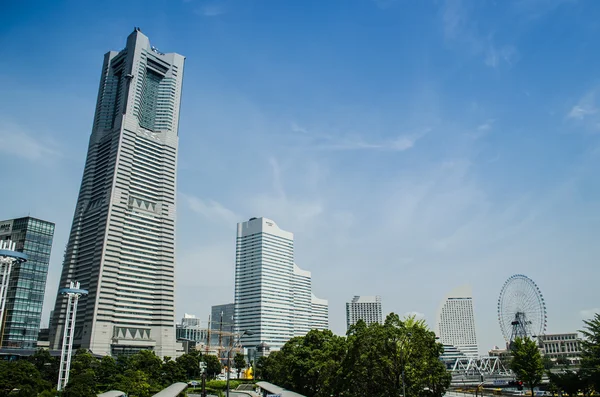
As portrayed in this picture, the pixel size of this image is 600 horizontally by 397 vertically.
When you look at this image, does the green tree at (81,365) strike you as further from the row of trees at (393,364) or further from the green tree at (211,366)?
the row of trees at (393,364)

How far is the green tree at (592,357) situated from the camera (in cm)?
5996

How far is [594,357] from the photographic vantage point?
201 feet

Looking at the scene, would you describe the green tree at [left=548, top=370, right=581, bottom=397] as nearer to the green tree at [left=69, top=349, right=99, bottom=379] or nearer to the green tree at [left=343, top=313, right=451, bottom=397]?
the green tree at [left=343, top=313, right=451, bottom=397]

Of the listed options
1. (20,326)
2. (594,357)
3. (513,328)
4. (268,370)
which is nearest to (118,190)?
(20,326)

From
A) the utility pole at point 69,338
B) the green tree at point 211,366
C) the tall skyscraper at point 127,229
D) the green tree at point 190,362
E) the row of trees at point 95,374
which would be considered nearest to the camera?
the row of trees at point 95,374

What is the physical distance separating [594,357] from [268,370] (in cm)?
7978

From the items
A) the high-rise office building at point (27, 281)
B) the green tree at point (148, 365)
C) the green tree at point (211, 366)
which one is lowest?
the green tree at point (211, 366)

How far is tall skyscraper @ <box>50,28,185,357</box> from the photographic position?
6314 inches

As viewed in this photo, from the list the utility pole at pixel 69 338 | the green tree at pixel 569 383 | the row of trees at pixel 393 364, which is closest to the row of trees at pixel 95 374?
the utility pole at pixel 69 338

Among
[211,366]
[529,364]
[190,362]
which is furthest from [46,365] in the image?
[529,364]

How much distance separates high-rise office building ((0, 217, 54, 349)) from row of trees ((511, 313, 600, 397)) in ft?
507

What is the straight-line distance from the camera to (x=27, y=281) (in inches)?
6196

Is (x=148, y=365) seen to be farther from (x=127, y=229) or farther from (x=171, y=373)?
(x=127, y=229)

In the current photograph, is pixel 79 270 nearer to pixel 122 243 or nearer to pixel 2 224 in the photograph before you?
pixel 122 243
